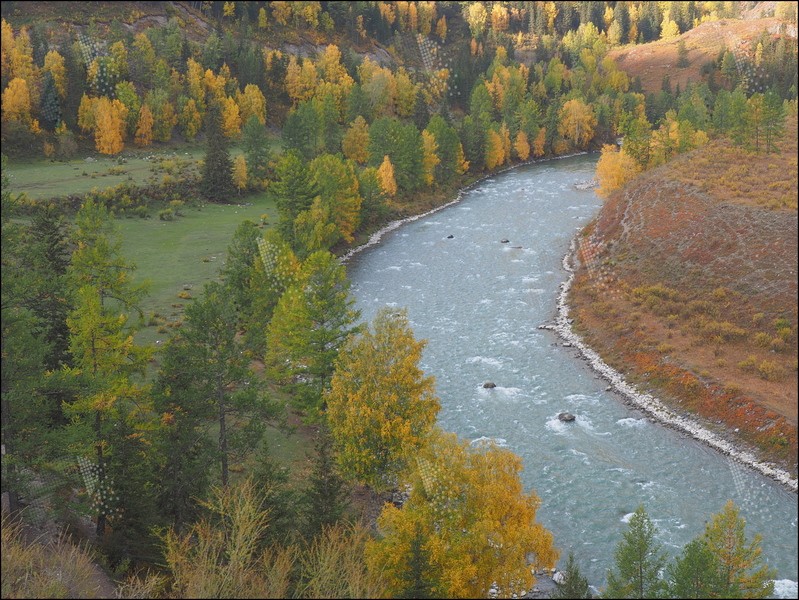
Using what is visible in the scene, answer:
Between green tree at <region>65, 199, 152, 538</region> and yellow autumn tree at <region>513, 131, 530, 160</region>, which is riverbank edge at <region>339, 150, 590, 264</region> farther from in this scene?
green tree at <region>65, 199, 152, 538</region>

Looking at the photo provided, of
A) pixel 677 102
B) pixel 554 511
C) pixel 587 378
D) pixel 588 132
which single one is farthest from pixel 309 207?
pixel 677 102

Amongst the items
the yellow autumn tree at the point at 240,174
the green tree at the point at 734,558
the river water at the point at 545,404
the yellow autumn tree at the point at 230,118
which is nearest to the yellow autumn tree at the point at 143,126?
the yellow autumn tree at the point at 230,118

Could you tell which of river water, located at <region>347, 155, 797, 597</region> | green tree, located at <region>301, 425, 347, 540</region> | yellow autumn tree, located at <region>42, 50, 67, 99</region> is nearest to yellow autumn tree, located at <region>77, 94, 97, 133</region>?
yellow autumn tree, located at <region>42, 50, 67, 99</region>

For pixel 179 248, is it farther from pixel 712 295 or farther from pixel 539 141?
pixel 539 141

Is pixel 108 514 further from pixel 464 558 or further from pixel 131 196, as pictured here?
pixel 131 196

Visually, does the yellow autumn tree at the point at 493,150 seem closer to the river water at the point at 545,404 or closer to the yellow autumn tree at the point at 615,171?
the yellow autumn tree at the point at 615,171

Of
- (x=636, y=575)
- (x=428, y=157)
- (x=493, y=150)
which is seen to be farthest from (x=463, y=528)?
(x=493, y=150)
